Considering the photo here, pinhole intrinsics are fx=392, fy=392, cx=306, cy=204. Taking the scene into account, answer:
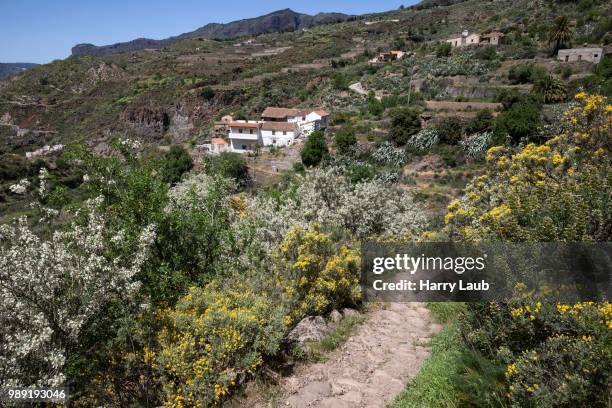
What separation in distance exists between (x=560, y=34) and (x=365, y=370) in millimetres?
46274

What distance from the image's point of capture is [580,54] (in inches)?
1502

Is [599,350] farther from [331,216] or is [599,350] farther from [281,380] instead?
[331,216]

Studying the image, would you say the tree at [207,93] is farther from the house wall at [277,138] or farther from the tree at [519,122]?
the tree at [519,122]

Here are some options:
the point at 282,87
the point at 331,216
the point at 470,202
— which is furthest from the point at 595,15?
the point at 470,202

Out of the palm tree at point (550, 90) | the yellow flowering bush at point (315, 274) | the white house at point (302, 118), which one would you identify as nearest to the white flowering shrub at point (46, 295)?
the yellow flowering bush at point (315, 274)

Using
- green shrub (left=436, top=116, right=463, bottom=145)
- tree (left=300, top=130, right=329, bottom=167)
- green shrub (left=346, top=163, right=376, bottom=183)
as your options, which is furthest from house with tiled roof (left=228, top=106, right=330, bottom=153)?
green shrub (left=436, top=116, right=463, bottom=145)

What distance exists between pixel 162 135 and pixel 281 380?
77595 mm

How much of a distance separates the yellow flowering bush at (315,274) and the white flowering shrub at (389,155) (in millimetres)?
24571

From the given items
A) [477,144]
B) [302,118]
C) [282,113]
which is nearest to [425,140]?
[477,144]

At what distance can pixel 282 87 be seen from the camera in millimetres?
68750

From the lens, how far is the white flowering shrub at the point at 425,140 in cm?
3225

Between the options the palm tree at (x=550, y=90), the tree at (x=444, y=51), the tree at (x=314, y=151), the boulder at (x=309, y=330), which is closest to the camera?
the boulder at (x=309, y=330)

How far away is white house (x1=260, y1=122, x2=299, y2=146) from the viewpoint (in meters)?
45.1

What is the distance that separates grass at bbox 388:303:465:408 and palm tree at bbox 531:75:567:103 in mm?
31690
